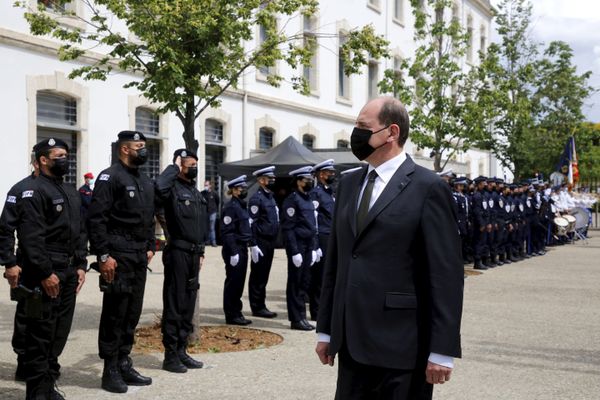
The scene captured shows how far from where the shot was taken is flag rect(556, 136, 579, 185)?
28359 millimetres

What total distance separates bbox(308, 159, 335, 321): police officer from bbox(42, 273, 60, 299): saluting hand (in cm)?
485

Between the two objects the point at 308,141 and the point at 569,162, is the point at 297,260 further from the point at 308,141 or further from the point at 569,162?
the point at 569,162

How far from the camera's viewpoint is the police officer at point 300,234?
9.60 meters

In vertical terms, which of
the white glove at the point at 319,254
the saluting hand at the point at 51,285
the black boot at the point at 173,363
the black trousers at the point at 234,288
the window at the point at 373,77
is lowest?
the black boot at the point at 173,363

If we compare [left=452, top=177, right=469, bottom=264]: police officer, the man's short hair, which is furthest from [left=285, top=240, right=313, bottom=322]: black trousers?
[left=452, top=177, right=469, bottom=264]: police officer

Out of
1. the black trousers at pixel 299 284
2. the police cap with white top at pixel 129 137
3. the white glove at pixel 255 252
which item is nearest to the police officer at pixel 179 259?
the police cap with white top at pixel 129 137

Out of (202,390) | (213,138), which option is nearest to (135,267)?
(202,390)

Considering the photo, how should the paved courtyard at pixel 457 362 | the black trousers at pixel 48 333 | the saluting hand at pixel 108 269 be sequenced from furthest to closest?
the paved courtyard at pixel 457 362, the saluting hand at pixel 108 269, the black trousers at pixel 48 333

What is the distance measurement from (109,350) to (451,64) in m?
12.6

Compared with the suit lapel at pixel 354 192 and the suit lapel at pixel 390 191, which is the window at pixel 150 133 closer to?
the suit lapel at pixel 354 192

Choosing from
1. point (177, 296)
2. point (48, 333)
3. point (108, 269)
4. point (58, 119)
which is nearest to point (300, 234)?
point (177, 296)

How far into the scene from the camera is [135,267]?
252 inches

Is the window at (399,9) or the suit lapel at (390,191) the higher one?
the window at (399,9)

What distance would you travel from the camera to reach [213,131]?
2348cm
